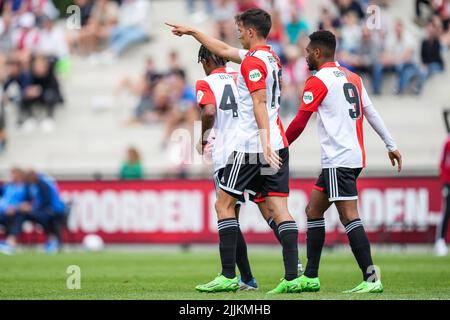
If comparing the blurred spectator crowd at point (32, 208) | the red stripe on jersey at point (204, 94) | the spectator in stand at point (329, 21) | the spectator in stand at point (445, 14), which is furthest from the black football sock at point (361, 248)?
the spectator in stand at point (445, 14)

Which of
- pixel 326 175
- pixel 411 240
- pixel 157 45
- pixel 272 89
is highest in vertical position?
pixel 157 45

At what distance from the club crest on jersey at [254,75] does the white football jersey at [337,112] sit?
2.53 ft

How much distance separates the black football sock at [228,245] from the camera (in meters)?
10.4

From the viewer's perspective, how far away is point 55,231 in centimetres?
2283

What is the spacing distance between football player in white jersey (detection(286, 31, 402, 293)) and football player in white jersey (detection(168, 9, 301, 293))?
447 millimetres

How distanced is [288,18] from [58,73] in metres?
6.98

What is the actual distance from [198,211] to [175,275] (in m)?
8.46

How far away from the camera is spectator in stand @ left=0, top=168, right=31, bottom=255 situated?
2278cm

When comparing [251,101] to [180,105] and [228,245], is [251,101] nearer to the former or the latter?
[228,245]
